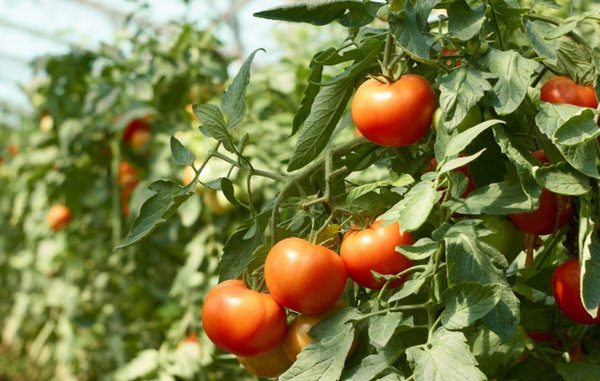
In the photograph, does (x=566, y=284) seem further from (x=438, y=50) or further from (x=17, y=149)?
(x=17, y=149)

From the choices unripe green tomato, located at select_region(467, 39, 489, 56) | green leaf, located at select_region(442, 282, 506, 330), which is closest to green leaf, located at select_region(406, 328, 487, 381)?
green leaf, located at select_region(442, 282, 506, 330)

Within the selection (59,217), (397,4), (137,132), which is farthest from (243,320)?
(59,217)

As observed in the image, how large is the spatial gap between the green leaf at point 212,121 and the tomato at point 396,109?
0.12 metres

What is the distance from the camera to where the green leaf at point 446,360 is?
44 centimetres

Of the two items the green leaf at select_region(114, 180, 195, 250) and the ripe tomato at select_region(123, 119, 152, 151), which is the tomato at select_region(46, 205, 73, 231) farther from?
the green leaf at select_region(114, 180, 195, 250)

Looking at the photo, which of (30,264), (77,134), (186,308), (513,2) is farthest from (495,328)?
(30,264)

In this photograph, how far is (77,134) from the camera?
1.99 meters

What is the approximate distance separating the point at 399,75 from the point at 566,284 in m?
0.21

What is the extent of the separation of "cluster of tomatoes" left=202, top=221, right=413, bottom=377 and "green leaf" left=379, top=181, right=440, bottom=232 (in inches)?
2.2

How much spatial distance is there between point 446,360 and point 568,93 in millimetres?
243

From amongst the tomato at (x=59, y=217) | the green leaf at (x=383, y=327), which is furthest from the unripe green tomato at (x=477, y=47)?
the tomato at (x=59, y=217)

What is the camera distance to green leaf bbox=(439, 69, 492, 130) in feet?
1.67

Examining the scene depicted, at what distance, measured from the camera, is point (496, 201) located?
1.66 feet

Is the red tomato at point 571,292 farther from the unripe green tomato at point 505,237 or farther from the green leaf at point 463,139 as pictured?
the green leaf at point 463,139
